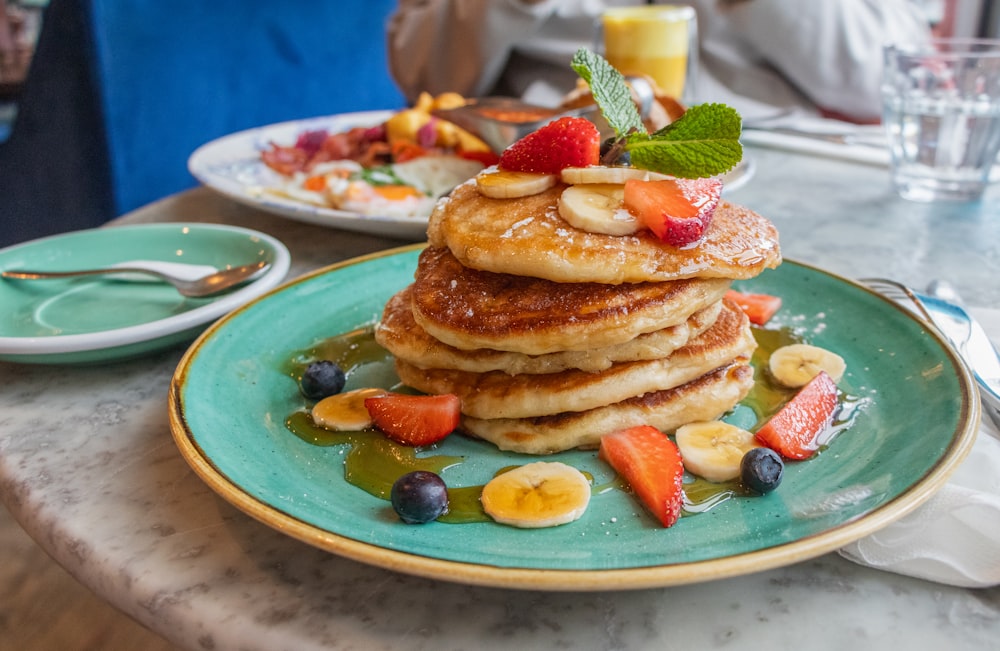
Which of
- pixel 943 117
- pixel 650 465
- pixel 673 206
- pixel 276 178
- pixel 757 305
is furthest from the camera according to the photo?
pixel 276 178

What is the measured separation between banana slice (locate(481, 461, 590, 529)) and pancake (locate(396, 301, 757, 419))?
0.37 ft

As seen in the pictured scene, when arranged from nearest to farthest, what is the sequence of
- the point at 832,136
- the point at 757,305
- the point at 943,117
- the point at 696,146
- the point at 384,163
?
the point at 696,146
the point at 757,305
the point at 943,117
the point at 384,163
the point at 832,136

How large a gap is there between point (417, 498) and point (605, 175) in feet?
1.75

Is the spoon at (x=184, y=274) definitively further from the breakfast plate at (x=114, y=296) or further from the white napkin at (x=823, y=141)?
the white napkin at (x=823, y=141)

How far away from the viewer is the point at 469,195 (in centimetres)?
126

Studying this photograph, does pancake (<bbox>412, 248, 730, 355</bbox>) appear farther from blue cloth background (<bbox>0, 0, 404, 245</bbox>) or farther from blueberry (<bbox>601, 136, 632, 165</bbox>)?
blue cloth background (<bbox>0, 0, 404, 245</bbox>)

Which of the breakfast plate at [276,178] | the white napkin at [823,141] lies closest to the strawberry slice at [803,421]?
the breakfast plate at [276,178]

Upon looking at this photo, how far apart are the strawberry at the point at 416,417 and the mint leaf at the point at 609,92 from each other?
1.66 feet

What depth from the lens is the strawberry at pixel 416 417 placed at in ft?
3.59

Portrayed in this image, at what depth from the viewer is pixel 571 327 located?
1.03 metres

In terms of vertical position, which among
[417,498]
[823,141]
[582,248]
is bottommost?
[823,141]

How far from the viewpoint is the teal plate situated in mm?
747

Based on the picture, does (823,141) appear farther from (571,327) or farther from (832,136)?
(571,327)

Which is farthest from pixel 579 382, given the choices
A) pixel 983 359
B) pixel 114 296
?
pixel 114 296
